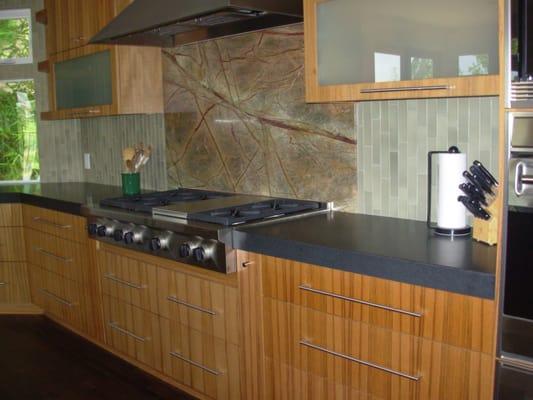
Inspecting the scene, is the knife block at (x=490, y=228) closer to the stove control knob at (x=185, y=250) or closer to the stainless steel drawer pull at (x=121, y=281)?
the stove control knob at (x=185, y=250)

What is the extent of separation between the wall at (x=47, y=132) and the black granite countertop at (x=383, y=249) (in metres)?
2.71

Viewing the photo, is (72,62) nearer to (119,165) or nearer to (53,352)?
(119,165)

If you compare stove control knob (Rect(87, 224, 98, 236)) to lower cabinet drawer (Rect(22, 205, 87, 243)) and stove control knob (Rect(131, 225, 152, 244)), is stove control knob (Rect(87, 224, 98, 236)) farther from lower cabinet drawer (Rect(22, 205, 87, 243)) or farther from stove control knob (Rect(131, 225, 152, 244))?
stove control knob (Rect(131, 225, 152, 244))

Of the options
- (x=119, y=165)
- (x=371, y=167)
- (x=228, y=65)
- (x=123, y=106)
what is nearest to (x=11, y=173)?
(x=119, y=165)

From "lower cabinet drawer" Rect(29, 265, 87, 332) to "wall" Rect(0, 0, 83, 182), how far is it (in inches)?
36.0

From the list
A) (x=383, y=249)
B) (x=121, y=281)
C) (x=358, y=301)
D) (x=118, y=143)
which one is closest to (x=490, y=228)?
(x=383, y=249)

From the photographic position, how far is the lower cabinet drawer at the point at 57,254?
135 inches

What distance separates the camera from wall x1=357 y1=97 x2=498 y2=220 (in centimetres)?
222

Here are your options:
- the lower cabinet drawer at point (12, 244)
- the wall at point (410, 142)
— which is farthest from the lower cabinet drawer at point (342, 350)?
the lower cabinet drawer at point (12, 244)

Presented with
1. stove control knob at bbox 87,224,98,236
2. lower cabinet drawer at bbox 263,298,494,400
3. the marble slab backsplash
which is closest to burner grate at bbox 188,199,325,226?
the marble slab backsplash

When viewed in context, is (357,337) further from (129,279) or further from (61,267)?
(61,267)

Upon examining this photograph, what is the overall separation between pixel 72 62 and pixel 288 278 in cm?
250

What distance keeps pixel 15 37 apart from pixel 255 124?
2619 mm

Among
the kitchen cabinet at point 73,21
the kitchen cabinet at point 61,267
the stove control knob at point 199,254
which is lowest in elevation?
the kitchen cabinet at point 61,267
